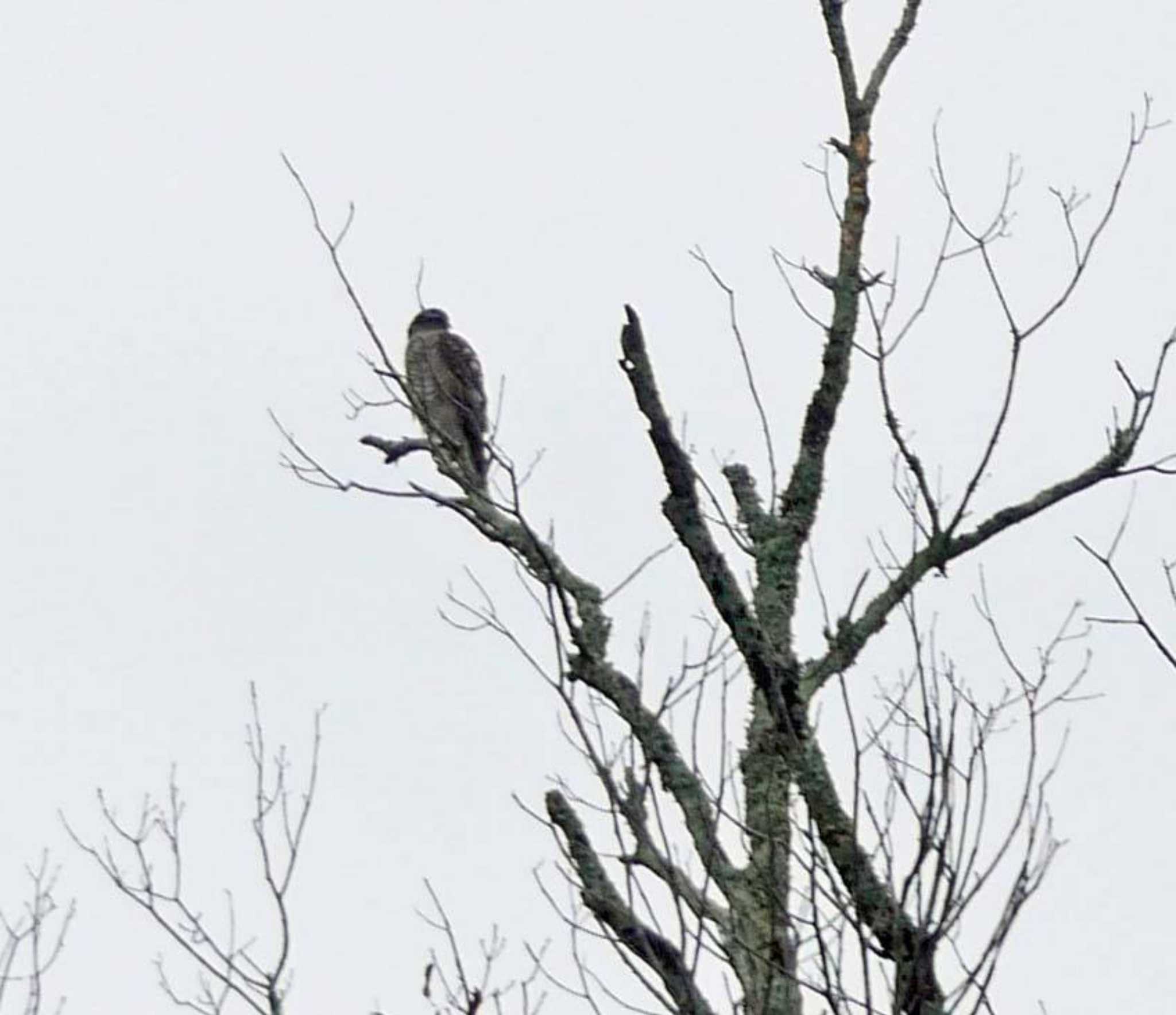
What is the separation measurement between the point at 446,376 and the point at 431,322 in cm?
49

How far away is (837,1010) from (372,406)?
4.05 metres

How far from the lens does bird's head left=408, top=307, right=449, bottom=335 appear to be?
1220 centimetres

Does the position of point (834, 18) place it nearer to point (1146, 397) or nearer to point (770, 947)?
point (1146, 397)

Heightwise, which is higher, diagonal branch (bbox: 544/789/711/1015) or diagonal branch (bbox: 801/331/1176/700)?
diagonal branch (bbox: 801/331/1176/700)

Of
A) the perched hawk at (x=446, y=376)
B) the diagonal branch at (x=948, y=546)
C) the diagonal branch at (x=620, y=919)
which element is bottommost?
the diagonal branch at (x=620, y=919)

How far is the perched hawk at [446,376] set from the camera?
36.6ft

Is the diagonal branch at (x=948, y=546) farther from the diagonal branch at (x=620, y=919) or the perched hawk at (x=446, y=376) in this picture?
the perched hawk at (x=446, y=376)

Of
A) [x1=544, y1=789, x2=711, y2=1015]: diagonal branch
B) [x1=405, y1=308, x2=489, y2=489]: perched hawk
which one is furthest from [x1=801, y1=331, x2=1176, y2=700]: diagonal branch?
[x1=405, y1=308, x2=489, y2=489]: perched hawk

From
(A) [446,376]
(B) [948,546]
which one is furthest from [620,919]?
(A) [446,376]

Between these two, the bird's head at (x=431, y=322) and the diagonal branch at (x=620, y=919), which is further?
the bird's head at (x=431, y=322)

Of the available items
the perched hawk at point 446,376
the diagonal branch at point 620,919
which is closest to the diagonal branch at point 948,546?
the diagonal branch at point 620,919

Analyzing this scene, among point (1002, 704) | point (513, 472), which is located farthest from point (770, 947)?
point (513, 472)

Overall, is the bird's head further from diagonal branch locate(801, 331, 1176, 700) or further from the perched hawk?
diagonal branch locate(801, 331, 1176, 700)

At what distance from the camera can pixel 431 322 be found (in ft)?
40.3
